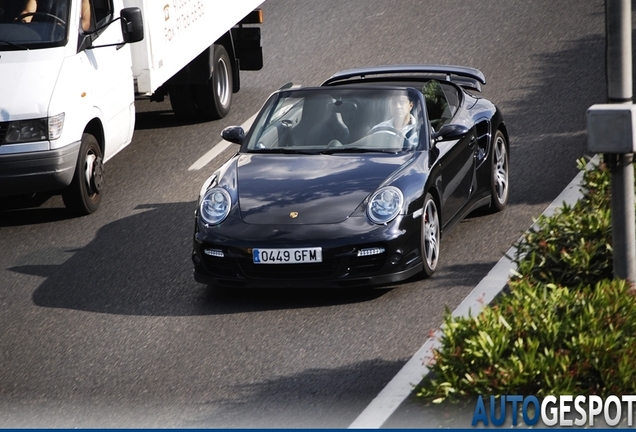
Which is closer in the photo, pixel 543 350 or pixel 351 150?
pixel 543 350

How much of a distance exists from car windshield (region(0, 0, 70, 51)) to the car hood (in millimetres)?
2900

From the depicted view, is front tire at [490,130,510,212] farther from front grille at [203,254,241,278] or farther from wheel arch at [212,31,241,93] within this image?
wheel arch at [212,31,241,93]

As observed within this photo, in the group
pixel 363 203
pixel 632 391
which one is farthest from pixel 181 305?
pixel 632 391

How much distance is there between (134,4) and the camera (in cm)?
1325

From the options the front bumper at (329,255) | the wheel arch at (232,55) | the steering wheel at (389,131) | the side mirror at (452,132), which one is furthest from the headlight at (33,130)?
the wheel arch at (232,55)

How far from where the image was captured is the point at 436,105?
1080cm

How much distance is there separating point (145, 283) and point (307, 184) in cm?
155

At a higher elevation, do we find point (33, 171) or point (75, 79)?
point (75, 79)

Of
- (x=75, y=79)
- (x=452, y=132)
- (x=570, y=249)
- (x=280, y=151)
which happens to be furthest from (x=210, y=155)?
(x=570, y=249)

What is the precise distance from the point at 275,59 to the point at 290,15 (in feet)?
7.80

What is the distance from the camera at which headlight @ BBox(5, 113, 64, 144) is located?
11.3 metres

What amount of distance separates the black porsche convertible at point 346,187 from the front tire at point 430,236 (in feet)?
0.04

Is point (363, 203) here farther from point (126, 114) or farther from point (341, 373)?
point (126, 114)

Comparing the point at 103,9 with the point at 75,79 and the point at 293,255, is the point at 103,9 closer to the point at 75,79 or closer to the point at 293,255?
the point at 75,79
